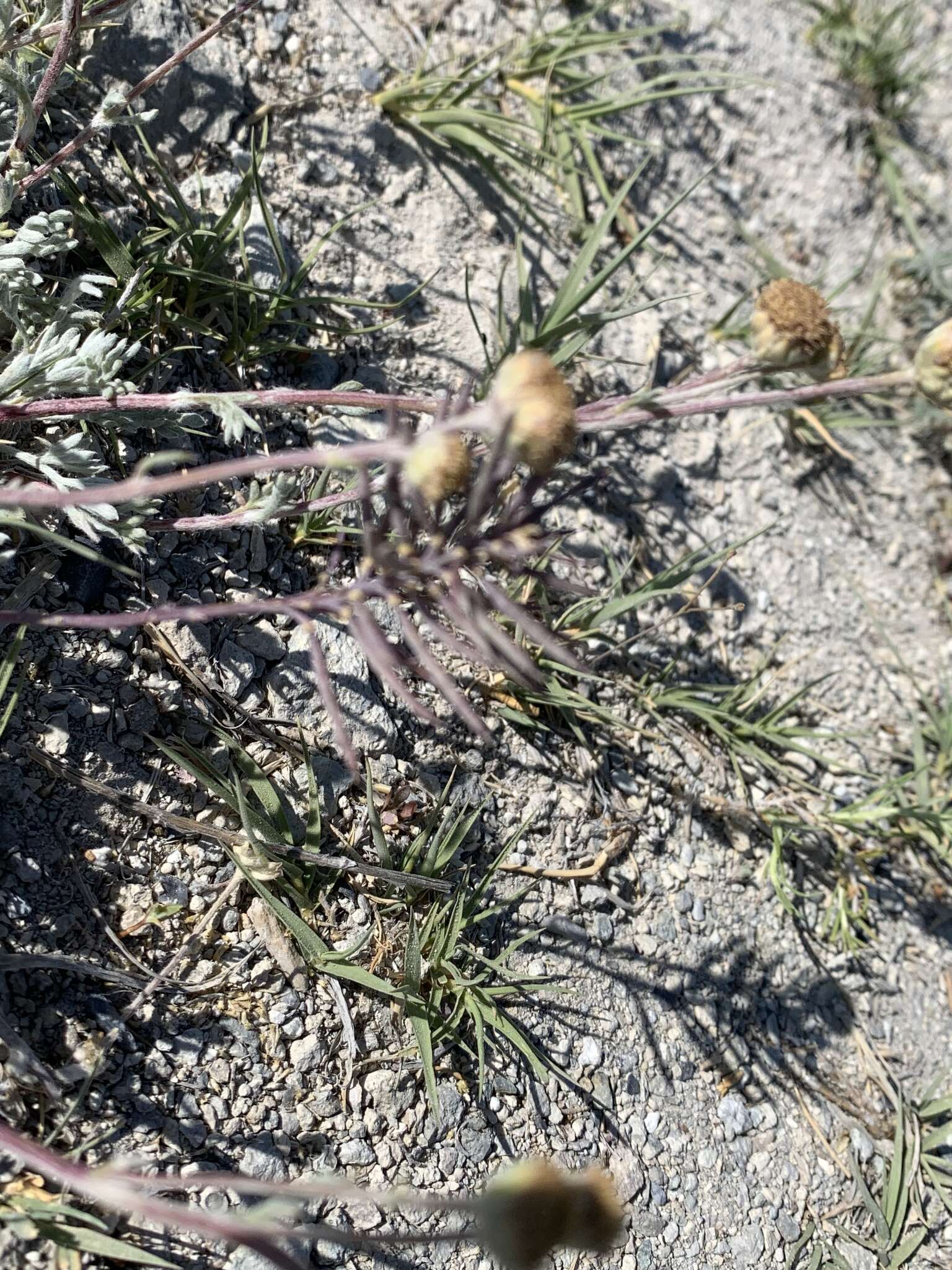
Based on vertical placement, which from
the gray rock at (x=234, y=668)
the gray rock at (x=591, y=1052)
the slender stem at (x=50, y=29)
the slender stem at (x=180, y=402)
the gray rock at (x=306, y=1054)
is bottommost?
the gray rock at (x=591, y=1052)

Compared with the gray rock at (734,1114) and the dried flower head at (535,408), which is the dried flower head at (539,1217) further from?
the gray rock at (734,1114)

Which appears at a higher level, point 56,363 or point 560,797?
point 56,363

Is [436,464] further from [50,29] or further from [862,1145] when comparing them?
[862,1145]

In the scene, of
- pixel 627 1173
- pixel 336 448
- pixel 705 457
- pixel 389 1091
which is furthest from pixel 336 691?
pixel 705 457

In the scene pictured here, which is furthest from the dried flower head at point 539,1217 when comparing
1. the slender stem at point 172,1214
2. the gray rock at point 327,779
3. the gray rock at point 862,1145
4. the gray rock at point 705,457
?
the gray rock at point 705,457

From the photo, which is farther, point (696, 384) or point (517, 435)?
point (696, 384)

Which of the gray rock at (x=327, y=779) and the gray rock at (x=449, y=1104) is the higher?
the gray rock at (x=327, y=779)

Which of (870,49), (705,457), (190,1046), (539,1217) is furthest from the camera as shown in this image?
(870,49)
